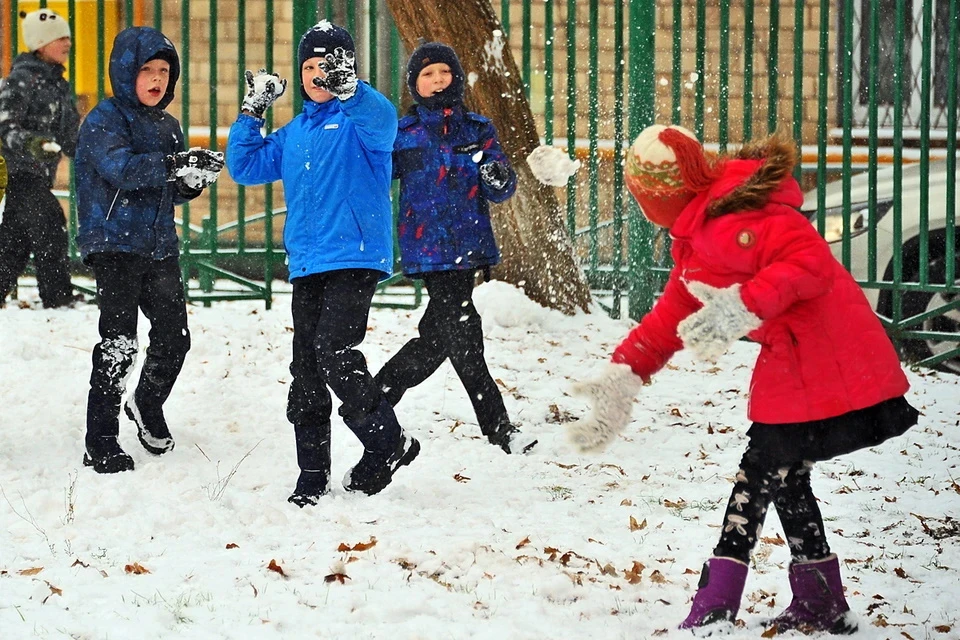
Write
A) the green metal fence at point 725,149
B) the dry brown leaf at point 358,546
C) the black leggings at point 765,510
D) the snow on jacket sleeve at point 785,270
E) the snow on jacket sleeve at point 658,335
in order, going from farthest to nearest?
the green metal fence at point 725,149, the dry brown leaf at point 358,546, the snow on jacket sleeve at point 658,335, the black leggings at point 765,510, the snow on jacket sleeve at point 785,270

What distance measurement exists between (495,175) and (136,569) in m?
2.29

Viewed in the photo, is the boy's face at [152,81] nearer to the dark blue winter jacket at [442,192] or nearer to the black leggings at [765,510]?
the dark blue winter jacket at [442,192]

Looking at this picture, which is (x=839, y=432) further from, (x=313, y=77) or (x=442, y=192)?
(x=442, y=192)

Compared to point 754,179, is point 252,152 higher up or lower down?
higher up

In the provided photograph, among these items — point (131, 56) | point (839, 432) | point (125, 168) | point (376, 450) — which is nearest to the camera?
point (839, 432)

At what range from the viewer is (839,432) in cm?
337

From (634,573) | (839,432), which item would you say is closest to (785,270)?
(839,432)

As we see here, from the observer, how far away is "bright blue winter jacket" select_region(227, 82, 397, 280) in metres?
4.62

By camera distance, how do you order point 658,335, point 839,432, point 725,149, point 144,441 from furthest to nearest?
1. point 725,149
2. point 144,441
3. point 658,335
4. point 839,432

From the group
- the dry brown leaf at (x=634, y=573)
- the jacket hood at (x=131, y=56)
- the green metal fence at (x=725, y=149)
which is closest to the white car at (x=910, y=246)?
the green metal fence at (x=725, y=149)

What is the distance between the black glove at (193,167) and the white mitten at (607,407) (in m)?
2.08

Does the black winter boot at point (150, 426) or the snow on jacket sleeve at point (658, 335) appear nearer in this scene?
the snow on jacket sleeve at point (658, 335)

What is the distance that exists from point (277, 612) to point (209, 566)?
1.61 ft

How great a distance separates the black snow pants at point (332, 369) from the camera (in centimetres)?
461
